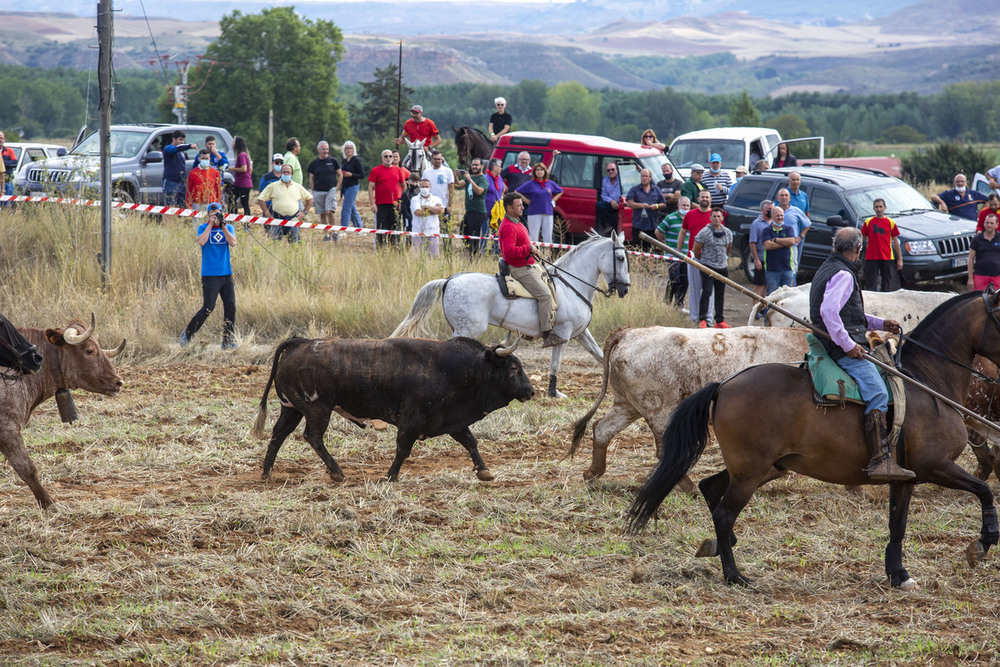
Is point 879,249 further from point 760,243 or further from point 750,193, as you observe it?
point 750,193

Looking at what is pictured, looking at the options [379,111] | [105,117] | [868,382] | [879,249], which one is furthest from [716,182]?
[379,111]

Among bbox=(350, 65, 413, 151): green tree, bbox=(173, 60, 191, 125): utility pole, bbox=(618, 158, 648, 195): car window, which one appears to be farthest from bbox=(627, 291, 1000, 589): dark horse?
bbox=(350, 65, 413, 151): green tree

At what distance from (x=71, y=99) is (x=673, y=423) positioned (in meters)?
92.6

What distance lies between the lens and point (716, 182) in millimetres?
18203

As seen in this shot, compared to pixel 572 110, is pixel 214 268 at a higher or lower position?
lower

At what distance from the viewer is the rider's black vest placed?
22.3 feet

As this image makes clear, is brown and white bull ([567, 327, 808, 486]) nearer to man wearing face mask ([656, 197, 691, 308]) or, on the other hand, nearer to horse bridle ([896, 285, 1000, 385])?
horse bridle ([896, 285, 1000, 385])

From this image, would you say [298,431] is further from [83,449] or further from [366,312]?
[366,312]

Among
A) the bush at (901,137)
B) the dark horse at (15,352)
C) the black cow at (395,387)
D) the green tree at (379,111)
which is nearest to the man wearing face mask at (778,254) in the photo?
the black cow at (395,387)

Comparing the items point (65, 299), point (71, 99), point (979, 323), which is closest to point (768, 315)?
point (979, 323)

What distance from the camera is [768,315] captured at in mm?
10078

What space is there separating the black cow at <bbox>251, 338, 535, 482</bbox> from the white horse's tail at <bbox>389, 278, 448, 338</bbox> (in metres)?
2.31

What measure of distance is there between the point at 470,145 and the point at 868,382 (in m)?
14.6

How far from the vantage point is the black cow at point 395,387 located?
28.8ft
